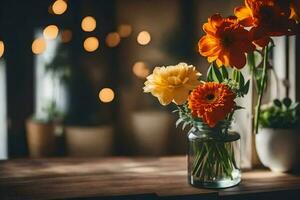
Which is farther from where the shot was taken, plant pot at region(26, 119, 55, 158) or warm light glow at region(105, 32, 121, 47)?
warm light glow at region(105, 32, 121, 47)

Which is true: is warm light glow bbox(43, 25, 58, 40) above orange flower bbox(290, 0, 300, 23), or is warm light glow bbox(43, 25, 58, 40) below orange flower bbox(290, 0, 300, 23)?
above

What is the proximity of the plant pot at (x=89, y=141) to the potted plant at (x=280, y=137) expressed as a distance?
257 centimetres

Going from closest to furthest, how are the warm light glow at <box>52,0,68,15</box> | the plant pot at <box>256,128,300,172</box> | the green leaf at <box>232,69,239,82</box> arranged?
the green leaf at <box>232,69,239,82</box>
the plant pot at <box>256,128,300,172</box>
the warm light glow at <box>52,0,68,15</box>

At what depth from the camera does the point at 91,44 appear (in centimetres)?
458

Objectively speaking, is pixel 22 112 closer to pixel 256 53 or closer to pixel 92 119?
pixel 92 119

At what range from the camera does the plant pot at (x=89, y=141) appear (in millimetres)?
4203

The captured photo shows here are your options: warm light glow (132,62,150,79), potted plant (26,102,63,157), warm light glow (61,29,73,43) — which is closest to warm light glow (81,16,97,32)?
warm light glow (61,29,73,43)

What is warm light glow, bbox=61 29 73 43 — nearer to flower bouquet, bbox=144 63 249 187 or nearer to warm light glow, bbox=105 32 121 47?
warm light glow, bbox=105 32 121 47

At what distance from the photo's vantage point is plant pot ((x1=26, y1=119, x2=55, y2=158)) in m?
4.34

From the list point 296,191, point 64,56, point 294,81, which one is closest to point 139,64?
point 64,56

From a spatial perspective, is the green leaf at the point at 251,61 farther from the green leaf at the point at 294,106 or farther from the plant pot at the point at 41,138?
the plant pot at the point at 41,138

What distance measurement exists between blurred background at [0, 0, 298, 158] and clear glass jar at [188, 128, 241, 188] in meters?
2.82

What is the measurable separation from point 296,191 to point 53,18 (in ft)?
11.0

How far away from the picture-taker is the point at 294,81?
5.97ft
